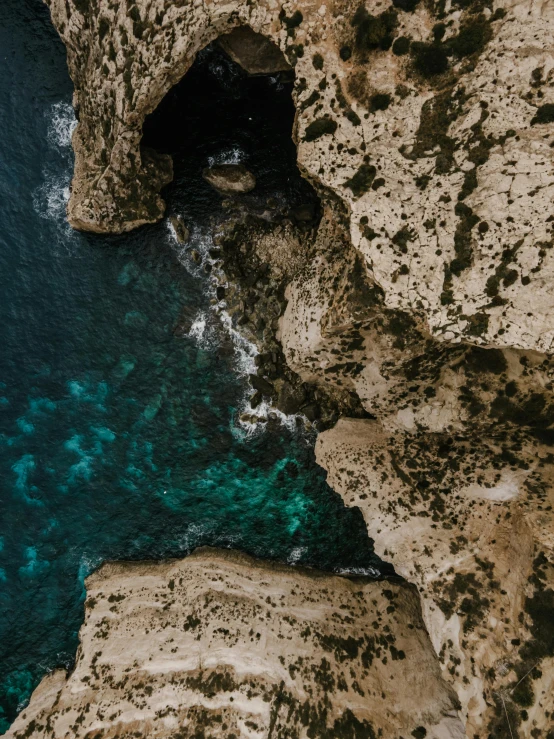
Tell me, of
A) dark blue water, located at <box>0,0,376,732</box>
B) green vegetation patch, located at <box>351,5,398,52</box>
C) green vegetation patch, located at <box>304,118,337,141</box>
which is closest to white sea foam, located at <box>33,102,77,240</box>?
dark blue water, located at <box>0,0,376,732</box>

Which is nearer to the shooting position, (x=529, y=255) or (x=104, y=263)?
(x=529, y=255)

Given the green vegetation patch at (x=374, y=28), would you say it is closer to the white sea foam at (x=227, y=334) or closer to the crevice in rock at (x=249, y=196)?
the crevice in rock at (x=249, y=196)

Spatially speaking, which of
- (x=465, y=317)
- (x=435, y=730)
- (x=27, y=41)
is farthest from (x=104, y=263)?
(x=435, y=730)

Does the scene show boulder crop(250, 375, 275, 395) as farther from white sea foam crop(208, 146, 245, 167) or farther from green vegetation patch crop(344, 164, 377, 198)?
white sea foam crop(208, 146, 245, 167)

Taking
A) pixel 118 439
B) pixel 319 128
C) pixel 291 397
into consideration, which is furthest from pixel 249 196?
pixel 118 439

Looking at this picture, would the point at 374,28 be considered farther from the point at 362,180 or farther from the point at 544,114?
the point at 544,114

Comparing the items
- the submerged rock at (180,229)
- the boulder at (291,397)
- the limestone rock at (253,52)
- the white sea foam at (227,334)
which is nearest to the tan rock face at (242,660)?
the white sea foam at (227,334)

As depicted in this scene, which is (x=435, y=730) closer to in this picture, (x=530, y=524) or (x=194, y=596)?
(x=530, y=524)

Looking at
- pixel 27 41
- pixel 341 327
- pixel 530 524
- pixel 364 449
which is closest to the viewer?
pixel 530 524
